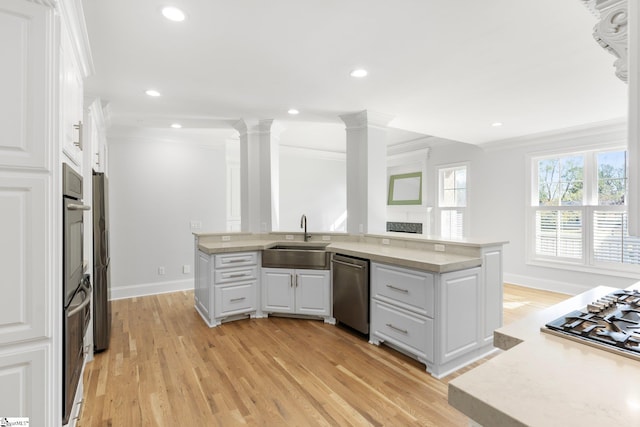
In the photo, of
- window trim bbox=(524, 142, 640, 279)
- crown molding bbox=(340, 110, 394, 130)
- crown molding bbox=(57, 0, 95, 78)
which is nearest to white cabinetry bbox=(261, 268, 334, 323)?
crown molding bbox=(340, 110, 394, 130)

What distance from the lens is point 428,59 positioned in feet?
7.79

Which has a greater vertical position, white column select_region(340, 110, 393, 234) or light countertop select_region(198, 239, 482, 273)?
white column select_region(340, 110, 393, 234)

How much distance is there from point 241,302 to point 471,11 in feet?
10.8

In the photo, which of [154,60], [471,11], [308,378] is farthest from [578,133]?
[154,60]

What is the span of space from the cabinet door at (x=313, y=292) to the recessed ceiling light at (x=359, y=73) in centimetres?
203

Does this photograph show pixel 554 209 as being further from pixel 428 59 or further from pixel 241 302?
pixel 241 302

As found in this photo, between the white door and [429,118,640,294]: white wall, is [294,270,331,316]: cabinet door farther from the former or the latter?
[429,118,640,294]: white wall

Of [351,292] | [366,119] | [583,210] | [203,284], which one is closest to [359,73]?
[366,119]

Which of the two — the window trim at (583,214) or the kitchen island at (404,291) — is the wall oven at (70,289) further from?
the window trim at (583,214)

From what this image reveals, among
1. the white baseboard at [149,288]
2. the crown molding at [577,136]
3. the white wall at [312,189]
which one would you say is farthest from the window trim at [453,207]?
the white baseboard at [149,288]

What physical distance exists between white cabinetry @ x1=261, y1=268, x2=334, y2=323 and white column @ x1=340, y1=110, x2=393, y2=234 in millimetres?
800

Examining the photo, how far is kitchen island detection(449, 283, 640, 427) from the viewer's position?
613mm

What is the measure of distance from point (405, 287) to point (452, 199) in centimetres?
407

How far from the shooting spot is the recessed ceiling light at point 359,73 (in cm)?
256
